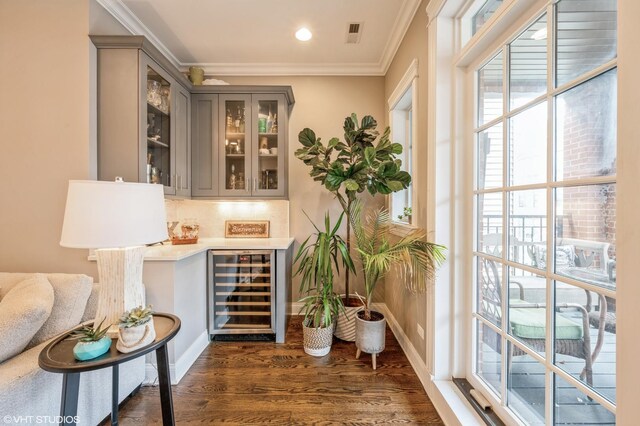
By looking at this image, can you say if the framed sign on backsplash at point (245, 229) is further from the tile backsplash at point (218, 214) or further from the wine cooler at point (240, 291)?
the wine cooler at point (240, 291)

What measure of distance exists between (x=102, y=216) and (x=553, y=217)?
72.8 inches

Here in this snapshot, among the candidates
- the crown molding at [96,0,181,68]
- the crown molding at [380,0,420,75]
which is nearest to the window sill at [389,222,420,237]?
the crown molding at [380,0,420,75]

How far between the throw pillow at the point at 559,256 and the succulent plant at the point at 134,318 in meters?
1.72

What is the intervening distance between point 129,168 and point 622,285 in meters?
2.54

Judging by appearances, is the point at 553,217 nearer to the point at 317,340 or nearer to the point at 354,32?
the point at 317,340

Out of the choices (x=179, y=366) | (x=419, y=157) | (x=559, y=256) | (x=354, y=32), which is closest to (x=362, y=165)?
(x=419, y=157)

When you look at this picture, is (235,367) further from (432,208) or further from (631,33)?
(631,33)

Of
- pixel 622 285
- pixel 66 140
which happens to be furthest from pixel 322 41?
pixel 622 285

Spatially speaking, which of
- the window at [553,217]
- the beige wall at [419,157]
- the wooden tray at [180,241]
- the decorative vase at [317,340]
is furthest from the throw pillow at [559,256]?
the wooden tray at [180,241]

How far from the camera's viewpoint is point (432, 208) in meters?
1.71

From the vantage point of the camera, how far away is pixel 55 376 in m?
1.31

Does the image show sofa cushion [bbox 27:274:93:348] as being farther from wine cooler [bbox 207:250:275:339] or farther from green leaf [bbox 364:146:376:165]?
green leaf [bbox 364:146:376:165]

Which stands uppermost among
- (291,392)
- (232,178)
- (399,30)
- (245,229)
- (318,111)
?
(399,30)

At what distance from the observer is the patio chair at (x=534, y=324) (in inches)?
36.6
